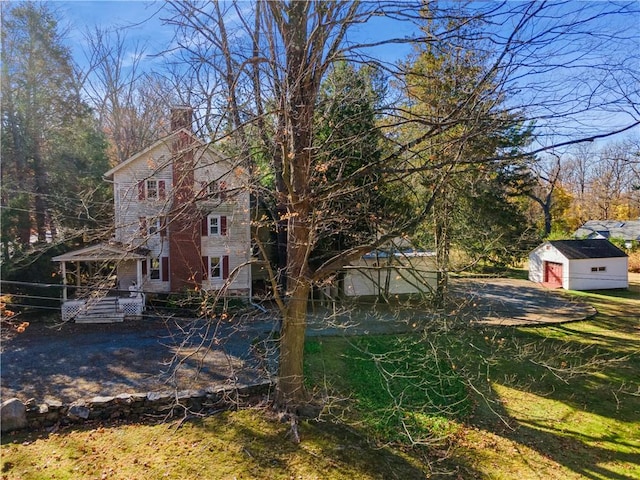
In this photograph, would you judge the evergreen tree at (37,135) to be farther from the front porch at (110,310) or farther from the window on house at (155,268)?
the front porch at (110,310)

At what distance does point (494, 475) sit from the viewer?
6.28 meters

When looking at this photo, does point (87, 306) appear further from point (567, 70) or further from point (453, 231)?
point (453, 231)

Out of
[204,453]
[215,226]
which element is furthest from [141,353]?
[215,226]

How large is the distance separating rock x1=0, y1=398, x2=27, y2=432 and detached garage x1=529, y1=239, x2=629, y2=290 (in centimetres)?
2454

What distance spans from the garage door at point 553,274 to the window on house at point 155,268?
21831 millimetres

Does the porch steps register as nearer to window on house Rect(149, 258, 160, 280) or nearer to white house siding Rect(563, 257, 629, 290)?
window on house Rect(149, 258, 160, 280)

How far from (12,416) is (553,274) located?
25392 mm

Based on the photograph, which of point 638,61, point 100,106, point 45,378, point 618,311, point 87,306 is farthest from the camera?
point 100,106

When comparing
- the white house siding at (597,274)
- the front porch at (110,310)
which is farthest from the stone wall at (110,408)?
the white house siding at (597,274)

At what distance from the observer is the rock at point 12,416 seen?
702 centimetres

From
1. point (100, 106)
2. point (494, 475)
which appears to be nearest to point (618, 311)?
point (494, 475)

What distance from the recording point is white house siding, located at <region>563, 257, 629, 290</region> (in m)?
22.0

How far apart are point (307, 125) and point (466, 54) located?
2689 millimetres

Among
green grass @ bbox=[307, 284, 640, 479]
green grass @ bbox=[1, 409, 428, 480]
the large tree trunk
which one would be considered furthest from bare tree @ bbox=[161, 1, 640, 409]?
green grass @ bbox=[307, 284, 640, 479]
